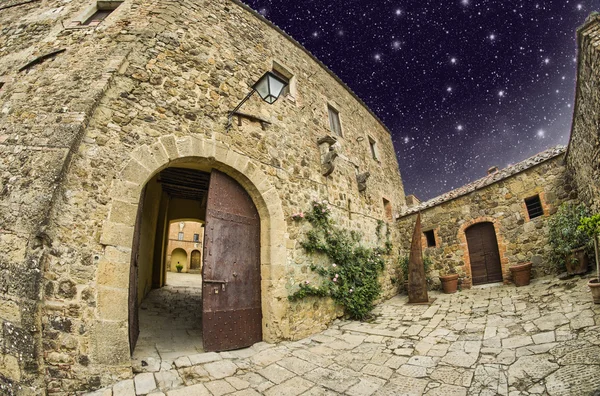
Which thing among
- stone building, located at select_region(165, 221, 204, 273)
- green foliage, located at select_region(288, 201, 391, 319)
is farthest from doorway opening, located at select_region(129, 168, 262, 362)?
stone building, located at select_region(165, 221, 204, 273)

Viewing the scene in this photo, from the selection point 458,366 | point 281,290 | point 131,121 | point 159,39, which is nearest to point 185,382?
point 281,290

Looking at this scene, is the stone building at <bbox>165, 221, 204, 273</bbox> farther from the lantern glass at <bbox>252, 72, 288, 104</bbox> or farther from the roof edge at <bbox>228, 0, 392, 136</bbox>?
the lantern glass at <bbox>252, 72, 288, 104</bbox>

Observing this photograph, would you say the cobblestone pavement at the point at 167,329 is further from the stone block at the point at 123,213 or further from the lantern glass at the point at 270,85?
the lantern glass at the point at 270,85

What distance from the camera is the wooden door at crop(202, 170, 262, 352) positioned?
3578 millimetres

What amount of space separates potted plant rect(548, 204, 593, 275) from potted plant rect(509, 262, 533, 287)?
0.54 meters

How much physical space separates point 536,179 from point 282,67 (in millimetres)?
7400

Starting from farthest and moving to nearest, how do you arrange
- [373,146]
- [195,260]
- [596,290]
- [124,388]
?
[195,260]
[373,146]
[596,290]
[124,388]

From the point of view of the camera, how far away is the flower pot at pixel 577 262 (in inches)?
196

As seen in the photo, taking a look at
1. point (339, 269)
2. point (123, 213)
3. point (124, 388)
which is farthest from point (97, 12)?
point (339, 269)

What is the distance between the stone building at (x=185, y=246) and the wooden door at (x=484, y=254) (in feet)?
69.2

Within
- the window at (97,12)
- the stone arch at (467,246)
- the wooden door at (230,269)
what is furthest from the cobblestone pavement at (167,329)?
the stone arch at (467,246)

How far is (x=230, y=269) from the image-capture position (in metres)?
3.88

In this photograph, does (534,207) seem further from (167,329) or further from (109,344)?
(109,344)

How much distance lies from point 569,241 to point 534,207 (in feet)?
4.87
